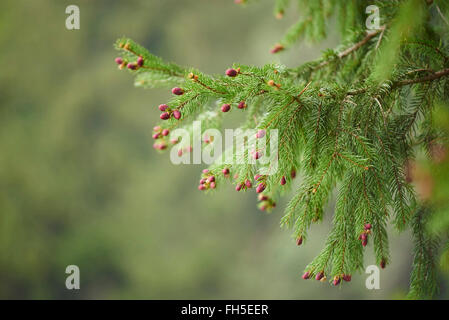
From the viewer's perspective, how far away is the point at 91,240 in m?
9.20

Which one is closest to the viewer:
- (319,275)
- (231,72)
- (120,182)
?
(231,72)

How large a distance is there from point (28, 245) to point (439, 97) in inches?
322

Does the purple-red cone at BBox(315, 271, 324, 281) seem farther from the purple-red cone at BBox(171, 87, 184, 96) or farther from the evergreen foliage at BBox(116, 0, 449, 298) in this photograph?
the purple-red cone at BBox(171, 87, 184, 96)

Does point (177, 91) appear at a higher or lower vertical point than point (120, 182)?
lower

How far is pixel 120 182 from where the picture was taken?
32.1 ft

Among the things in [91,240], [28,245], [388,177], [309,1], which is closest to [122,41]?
[388,177]

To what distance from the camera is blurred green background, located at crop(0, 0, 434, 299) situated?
7223mm

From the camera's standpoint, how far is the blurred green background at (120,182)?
23.7 feet

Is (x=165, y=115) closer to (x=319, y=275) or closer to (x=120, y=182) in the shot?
(x=319, y=275)

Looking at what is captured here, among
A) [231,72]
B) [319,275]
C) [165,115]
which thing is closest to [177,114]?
[165,115]

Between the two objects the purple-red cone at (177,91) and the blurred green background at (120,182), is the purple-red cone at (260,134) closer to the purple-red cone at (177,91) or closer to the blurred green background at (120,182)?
the purple-red cone at (177,91)

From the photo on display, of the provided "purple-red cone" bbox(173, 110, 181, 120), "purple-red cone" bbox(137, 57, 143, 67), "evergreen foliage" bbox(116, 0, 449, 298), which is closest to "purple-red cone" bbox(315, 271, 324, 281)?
"evergreen foliage" bbox(116, 0, 449, 298)

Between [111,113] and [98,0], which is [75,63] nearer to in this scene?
[111,113]

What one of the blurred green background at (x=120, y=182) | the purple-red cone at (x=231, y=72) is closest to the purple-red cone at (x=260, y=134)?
the purple-red cone at (x=231, y=72)
